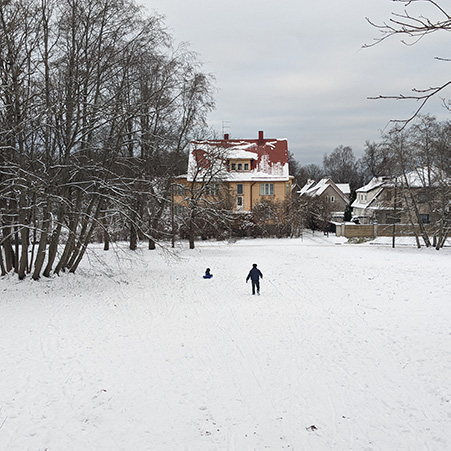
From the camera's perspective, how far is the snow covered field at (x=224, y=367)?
647cm

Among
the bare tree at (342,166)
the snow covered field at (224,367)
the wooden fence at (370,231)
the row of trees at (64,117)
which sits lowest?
the snow covered field at (224,367)

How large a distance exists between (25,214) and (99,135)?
5092mm

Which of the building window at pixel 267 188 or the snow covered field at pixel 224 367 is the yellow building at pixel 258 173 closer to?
the building window at pixel 267 188

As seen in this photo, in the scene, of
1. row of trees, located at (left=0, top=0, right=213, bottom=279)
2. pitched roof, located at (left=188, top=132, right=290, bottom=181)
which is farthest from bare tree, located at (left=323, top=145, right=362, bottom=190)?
row of trees, located at (left=0, top=0, right=213, bottom=279)

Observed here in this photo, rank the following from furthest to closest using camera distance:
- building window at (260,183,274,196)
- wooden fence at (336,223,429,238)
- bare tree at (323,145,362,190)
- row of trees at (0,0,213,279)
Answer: bare tree at (323,145,362,190) < building window at (260,183,274,196) < wooden fence at (336,223,429,238) < row of trees at (0,0,213,279)

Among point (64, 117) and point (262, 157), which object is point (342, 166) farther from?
point (64, 117)

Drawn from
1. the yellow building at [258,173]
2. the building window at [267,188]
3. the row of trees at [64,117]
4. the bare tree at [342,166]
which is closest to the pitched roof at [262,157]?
the yellow building at [258,173]

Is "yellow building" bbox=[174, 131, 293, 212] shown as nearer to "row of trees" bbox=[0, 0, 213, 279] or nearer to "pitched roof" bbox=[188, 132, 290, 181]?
"pitched roof" bbox=[188, 132, 290, 181]

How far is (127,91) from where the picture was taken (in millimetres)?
19734

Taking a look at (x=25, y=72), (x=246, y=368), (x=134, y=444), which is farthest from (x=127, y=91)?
(x=134, y=444)

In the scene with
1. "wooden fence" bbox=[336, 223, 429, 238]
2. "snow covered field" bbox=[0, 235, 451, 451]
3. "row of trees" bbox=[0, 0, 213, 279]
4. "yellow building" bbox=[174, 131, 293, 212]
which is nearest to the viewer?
"snow covered field" bbox=[0, 235, 451, 451]

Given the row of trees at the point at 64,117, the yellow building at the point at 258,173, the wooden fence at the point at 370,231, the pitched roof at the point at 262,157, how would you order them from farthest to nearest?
the pitched roof at the point at 262,157 → the yellow building at the point at 258,173 → the wooden fence at the point at 370,231 → the row of trees at the point at 64,117

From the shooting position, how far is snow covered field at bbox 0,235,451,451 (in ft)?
21.2

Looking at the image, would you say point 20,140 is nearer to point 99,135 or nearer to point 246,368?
point 99,135
